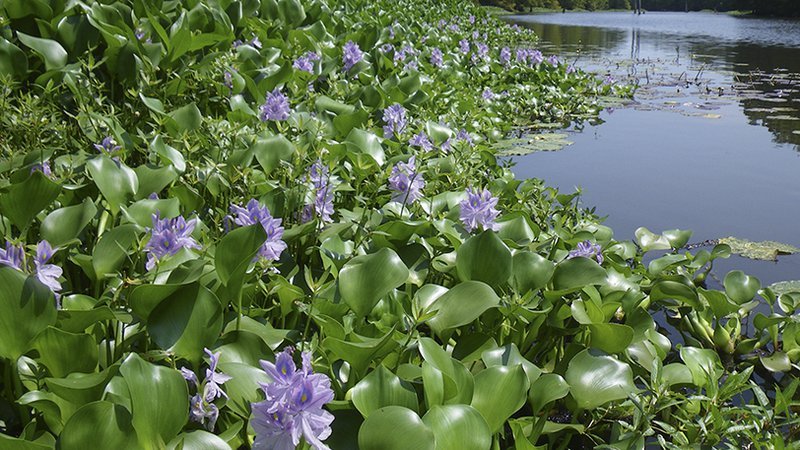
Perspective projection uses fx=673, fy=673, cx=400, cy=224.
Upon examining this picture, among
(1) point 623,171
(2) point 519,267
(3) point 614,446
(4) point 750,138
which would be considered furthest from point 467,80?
(3) point 614,446

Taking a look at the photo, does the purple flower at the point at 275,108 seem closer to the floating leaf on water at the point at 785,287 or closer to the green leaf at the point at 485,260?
the green leaf at the point at 485,260

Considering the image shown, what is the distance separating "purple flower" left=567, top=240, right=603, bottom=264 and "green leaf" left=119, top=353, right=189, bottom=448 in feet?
4.21

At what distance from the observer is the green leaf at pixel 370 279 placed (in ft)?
4.64

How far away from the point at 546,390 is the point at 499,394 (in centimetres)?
16

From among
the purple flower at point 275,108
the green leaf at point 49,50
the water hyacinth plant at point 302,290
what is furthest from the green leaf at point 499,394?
the green leaf at point 49,50

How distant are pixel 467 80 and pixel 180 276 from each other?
451 centimetres

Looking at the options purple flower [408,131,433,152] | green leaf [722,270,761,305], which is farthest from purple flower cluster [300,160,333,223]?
green leaf [722,270,761,305]

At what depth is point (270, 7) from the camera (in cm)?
414

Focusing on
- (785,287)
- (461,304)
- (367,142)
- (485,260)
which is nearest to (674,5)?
(785,287)

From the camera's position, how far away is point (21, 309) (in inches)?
41.3

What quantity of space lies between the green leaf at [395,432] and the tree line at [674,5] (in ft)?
112

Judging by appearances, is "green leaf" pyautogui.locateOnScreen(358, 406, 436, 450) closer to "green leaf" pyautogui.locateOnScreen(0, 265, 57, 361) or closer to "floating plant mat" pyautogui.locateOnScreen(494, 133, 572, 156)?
"green leaf" pyautogui.locateOnScreen(0, 265, 57, 361)

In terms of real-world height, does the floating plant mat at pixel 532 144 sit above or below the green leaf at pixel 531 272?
below

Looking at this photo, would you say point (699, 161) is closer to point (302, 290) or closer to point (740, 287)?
point (740, 287)
